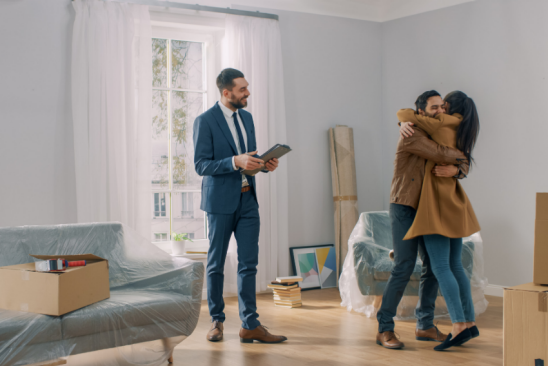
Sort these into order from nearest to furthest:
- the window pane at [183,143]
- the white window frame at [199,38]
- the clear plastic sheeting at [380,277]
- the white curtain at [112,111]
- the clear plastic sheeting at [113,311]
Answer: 1. the clear plastic sheeting at [113,311]
2. the clear plastic sheeting at [380,277]
3. the white curtain at [112,111]
4. the white window frame at [199,38]
5. the window pane at [183,143]

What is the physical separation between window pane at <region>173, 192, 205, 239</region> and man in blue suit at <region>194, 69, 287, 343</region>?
5.16 ft

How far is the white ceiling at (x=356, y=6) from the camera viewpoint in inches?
185

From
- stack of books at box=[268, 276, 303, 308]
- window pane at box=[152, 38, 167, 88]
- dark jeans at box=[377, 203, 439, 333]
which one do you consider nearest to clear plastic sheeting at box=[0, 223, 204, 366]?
dark jeans at box=[377, 203, 439, 333]

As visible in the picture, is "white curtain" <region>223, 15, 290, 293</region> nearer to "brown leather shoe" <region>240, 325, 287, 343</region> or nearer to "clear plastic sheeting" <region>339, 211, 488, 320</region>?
"clear plastic sheeting" <region>339, 211, 488, 320</region>

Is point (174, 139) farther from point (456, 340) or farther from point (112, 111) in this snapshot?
point (456, 340)

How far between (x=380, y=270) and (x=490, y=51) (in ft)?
7.10

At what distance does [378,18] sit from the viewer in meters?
5.36

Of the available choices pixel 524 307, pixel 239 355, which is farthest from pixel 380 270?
pixel 524 307

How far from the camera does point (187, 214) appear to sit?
181 inches

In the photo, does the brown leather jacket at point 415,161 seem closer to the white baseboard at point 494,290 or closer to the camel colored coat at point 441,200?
the camel colored coat at point 441,200

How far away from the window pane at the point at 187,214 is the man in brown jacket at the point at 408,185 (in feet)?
7.29

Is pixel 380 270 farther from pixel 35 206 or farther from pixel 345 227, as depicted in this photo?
pixel 35 206

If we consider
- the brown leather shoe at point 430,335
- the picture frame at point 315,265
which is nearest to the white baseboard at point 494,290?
the picture frame at point 315,265

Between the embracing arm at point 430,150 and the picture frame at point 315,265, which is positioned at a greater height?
the embracing arm at point 430,150
